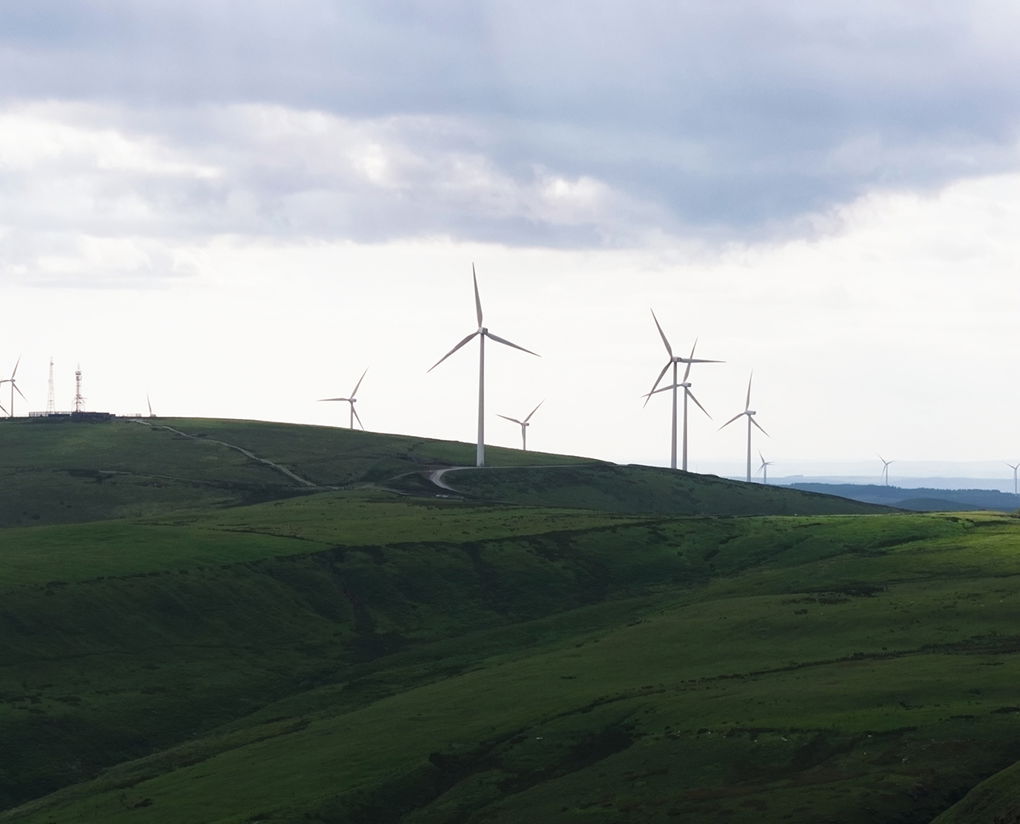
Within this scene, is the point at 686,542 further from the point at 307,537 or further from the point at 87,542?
the point at 87,542

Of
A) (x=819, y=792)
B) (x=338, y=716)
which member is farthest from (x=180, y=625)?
(x=819, y=792)

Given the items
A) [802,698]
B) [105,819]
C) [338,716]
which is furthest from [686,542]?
[105,819]

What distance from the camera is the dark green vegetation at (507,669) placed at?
77.8 metres

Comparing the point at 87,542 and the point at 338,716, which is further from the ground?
the point at 87,542

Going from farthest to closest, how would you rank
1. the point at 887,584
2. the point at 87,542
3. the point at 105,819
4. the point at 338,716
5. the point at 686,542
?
the point at 686,542 → the point at 87,542 → the point at 887,584 → the point at 338,716 → the point at 105,819

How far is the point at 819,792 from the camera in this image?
230ft

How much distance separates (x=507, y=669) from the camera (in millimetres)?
119500

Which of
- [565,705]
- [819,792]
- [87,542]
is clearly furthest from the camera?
[87,542]

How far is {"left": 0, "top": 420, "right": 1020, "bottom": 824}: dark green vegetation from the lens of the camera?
3061 inches

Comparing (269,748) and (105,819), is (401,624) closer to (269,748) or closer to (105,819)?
(269,748)

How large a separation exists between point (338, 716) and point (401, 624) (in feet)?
132

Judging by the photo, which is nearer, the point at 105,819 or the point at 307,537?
the point at 105,819

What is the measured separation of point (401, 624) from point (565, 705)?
183 ft

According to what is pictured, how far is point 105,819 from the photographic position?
85.9 metres
